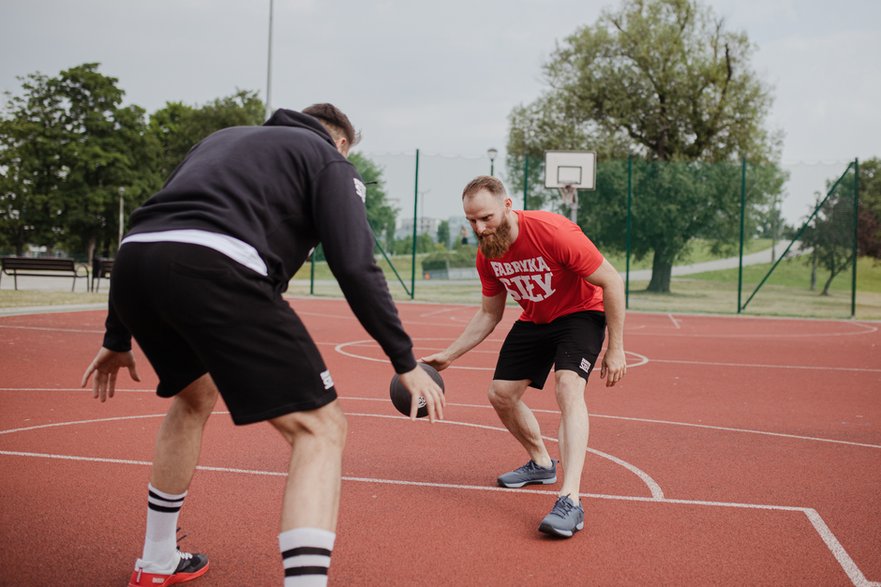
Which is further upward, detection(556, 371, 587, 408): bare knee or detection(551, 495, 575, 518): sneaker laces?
detection(556, 371, 587, 408): bare knee

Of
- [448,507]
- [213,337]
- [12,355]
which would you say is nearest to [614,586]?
[448,507]

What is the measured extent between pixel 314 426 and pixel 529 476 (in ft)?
8.74

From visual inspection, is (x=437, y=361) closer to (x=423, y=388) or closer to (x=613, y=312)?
(x=613, y=312)

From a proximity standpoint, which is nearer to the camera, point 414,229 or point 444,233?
point 414,229

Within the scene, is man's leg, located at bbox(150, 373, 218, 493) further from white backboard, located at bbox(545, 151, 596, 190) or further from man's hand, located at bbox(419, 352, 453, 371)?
white backboard, located at bbox(545, 151, 596, 190)

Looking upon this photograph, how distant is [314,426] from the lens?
2.58 meters

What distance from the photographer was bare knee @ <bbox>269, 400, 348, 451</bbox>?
8.39 feet

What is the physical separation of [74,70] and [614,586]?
54.2 metres

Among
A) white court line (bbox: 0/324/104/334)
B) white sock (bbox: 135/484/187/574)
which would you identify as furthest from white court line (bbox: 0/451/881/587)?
white court line (bbox: 0/324/104/334)

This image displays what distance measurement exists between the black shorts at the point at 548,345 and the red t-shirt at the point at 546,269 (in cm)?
6

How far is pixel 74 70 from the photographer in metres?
50.2

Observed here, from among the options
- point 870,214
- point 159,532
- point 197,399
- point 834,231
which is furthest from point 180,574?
point 870,214

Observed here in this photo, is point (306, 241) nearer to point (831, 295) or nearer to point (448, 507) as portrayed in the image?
point (448, 507)

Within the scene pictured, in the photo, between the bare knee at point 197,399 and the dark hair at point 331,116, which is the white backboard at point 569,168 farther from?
the bare knee at point 197,399
